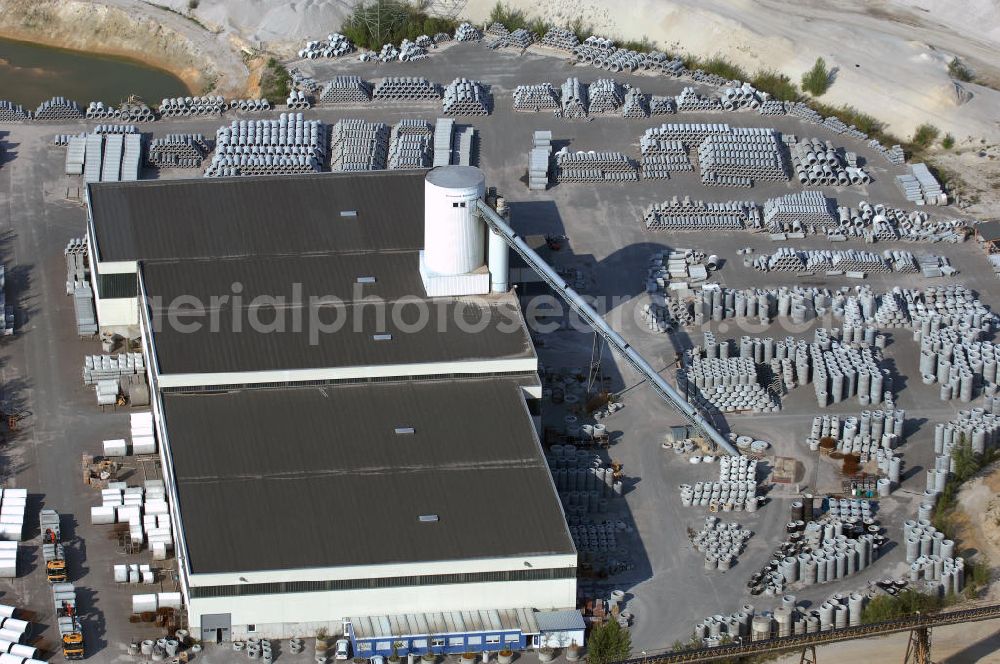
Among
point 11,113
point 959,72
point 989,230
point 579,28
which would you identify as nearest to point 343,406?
point 989,230

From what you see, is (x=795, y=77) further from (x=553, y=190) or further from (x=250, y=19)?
(x=250, y=19)

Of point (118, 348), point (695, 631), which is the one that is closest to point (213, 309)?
point (118, 348)

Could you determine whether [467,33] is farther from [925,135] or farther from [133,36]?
[925,135]

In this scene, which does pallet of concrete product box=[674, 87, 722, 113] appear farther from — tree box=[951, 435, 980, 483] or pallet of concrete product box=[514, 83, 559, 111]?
tree box=[951, 435, 980, 483]

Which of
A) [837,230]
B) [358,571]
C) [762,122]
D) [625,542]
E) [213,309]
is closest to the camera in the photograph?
[358,571]

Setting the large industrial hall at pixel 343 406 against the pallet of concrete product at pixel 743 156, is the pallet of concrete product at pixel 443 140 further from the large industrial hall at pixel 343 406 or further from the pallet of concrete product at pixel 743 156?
the pallet of concrete product at pixel 743 156
